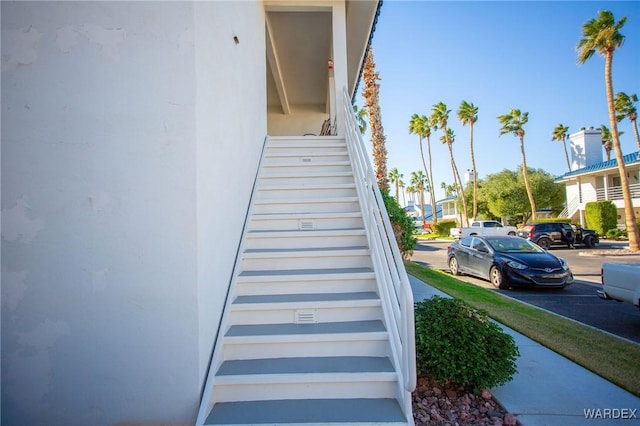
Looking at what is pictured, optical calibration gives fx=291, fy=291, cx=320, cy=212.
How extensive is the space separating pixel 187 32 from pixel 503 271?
745 cm

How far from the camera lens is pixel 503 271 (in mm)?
6734

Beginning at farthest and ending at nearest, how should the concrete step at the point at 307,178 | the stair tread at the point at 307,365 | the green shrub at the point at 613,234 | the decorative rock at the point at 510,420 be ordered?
the green shrub at the point at 613,234, the concrete step at the point at 307,178, the stair tread at the point at 307,365, the decorative rock at the point at 510,420

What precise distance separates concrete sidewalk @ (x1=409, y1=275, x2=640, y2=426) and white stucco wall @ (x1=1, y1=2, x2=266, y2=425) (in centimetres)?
246

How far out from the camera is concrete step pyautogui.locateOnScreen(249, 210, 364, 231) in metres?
3.73

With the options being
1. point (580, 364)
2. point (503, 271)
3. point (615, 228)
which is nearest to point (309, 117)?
point (503, 271)

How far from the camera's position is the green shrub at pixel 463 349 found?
2.30 meters

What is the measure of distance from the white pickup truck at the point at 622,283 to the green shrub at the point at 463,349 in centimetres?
259

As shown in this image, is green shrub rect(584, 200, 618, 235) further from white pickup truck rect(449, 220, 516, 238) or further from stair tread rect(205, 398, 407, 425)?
stair tread rect(205, 398, 407, 425)

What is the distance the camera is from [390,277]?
92.8 inches

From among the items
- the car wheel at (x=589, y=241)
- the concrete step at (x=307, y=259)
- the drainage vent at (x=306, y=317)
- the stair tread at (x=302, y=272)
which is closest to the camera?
the drainage vent at (x=306, y=317)

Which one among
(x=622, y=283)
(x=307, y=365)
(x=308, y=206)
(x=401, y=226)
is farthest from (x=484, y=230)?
(x=307, y=365)

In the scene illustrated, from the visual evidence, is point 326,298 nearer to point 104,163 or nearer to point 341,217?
point 341,217

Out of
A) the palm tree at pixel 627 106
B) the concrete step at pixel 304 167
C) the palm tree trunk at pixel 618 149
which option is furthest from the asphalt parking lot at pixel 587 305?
the palm tree at pixel 627 106

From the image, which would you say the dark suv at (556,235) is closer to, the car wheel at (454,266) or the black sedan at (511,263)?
the car wheel at (454,266)
